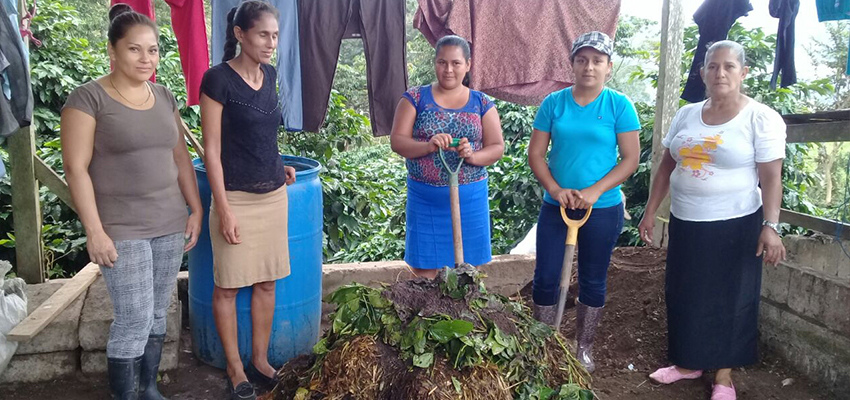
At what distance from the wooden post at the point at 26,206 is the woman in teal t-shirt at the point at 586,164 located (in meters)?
2.77

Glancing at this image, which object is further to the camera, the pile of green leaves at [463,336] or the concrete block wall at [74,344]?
the concrete block wall at [74,344]

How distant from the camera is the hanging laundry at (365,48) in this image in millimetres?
3645

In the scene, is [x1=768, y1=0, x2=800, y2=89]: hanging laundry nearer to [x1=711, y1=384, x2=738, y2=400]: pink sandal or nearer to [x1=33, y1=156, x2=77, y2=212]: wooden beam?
[x1=711, y1=384, x2=738, y2=400]: pink sandal

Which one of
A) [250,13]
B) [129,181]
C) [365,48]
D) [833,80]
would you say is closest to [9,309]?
[129,181]

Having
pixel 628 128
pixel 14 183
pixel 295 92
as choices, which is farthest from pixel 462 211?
pixel 14 183

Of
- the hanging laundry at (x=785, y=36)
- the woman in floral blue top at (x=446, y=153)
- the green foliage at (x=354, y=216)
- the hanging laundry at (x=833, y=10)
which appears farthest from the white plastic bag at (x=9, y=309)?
the hanging laundry at (x=833, y=10)

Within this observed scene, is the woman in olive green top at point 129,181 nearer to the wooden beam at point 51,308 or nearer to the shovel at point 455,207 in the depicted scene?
the wooden beam at point 51,308

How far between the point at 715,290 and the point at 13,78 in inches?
124

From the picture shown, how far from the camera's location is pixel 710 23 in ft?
12.0

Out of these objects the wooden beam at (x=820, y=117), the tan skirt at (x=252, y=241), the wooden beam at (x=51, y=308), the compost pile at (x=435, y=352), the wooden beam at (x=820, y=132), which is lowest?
the wooden beam at (x=51, y=308)

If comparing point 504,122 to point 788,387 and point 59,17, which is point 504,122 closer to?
point 788,387

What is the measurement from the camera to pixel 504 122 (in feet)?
22.0

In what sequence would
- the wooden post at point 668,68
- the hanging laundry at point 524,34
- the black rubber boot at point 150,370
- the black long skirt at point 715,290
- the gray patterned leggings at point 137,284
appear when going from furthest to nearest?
the wooden post at point 668,68 → the hanging laundry at point 524,34 → the black long skirt at point 715,290 → the black rubber boot at point 150,370 → the gray patterned leggings at point 137,284

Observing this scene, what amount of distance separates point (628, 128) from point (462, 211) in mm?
881
